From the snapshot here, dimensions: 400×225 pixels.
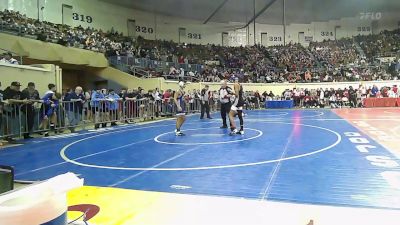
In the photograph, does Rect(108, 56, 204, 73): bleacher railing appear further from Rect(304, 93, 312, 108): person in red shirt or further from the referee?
the referee

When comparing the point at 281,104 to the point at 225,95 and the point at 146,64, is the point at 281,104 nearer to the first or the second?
the point at 146,64

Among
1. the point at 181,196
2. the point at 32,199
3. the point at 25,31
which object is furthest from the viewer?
the point at 25,31

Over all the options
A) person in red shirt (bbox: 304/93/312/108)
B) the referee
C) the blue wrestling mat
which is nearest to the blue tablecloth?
person in red shirt (bbox: 304/93/312/108)

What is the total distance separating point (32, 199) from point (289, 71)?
35.5 m

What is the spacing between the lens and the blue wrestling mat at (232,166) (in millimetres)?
4508

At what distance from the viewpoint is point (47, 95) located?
11.9m

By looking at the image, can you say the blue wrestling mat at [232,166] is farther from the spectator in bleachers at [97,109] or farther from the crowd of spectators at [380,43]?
the crowd of spectators at [380,43]

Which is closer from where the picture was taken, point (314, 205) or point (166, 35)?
point (314, 205)

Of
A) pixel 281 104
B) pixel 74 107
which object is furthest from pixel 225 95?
pixel 281 104

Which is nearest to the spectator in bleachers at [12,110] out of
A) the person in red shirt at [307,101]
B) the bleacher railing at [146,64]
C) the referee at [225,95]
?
the referee at [225,95]

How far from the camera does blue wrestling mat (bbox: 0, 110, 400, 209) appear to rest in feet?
14.8

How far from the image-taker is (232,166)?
6145 millimetres

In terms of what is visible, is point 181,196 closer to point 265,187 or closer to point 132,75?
point 265,187

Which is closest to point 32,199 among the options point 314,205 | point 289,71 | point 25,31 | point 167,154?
point 314,205
